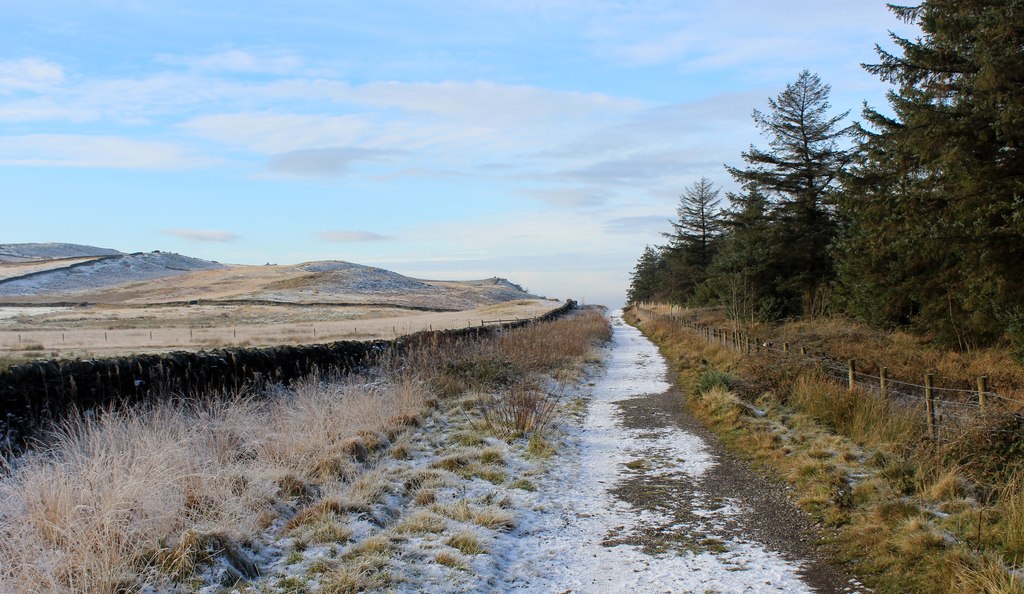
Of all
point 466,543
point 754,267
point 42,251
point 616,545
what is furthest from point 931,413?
point 42,251

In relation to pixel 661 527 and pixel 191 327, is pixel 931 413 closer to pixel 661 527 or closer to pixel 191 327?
pixel 661 527

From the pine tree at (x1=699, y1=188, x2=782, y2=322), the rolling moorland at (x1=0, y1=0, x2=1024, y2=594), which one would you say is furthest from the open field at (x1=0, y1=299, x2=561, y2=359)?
the rolling moorland at (x1=0, y1=0, x2=1024, y2=594)

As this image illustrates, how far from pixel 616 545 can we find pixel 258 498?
3.24 metres

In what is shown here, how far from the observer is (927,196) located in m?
17.1

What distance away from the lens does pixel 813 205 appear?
3067 centimetres

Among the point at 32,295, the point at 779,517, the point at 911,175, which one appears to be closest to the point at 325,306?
the point at 32,295

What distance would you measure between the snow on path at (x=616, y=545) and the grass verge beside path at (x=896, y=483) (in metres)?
0.74

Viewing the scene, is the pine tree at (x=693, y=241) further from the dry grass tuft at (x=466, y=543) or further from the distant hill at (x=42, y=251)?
the distant hill at (x=42, y=251)

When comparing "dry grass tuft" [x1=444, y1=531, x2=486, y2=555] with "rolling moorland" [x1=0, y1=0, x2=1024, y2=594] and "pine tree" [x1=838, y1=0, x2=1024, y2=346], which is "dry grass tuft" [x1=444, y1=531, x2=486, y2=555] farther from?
"pine tree" [x1=838, y1=0, x2=1024, y2=346]

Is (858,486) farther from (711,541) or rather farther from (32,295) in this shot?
(32,295)

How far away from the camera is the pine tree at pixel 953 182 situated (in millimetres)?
14445

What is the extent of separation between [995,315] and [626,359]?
1118cm

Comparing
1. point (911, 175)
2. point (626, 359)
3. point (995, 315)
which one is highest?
point (911, 175)

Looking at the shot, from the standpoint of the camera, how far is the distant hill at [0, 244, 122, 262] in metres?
145
